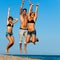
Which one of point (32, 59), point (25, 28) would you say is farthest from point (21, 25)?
point (32, 59)

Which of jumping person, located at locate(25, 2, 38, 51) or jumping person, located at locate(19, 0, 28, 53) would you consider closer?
jumping person, located at locate(25, 2, 38, 51)

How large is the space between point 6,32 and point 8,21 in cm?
75

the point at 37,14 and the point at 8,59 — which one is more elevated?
the point at 37,14

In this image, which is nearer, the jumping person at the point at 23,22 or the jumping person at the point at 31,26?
the jumping person at the point at 31,26

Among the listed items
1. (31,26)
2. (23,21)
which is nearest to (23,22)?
(23,21)

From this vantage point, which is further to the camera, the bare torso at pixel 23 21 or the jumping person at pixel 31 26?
the bare torso at pixel 23 21

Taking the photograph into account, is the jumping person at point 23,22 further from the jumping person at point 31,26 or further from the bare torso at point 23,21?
the jumping person at point 31,26

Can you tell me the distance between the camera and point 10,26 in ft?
78.8

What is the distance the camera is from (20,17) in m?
23.7

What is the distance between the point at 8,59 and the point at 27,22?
2851 mm

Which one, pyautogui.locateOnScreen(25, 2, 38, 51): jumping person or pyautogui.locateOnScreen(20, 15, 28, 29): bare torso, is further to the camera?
pyautogui.locateOnScreen(20, 15, 28, 29): bare torso

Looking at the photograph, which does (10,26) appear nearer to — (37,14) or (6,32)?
(6,32)

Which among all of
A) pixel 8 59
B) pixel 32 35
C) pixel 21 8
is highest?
pixel 21 8

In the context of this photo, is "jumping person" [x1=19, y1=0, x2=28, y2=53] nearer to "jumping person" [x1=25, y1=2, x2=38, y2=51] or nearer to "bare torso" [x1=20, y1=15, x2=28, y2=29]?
"bare torso" [x1=20, y1=15, x2=28, y2=29]
